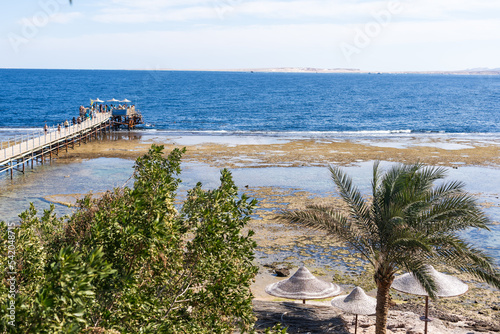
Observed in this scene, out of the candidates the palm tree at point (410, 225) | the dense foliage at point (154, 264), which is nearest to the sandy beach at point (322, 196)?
the palm tree at point (410, 225)

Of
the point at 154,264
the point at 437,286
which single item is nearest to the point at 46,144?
the point at 437,286

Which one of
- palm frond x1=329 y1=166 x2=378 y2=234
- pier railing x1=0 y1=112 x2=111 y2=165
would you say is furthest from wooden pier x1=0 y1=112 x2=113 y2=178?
palm frond x1=329 y1=166 x2=378 y2=234

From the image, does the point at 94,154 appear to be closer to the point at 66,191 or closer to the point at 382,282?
the point at 66,191

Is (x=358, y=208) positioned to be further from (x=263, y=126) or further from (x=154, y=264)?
(x=263, y=126)

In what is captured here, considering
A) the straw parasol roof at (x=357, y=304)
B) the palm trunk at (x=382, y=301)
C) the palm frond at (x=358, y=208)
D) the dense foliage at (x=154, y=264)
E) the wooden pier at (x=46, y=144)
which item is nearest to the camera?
the dense foliage at (x=154, y=264)

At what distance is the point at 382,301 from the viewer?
14336mm

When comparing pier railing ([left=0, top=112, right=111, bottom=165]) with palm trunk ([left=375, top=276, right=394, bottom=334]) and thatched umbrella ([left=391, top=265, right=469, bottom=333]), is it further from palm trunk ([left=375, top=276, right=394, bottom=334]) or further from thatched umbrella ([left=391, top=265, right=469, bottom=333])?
palm trunk ([left=375, top=276, right=394, bottom=334])

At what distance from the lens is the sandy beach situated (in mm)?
17177

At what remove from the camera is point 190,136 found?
204ft

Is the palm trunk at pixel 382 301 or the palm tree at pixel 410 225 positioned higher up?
the palm tree at pixel 410 225

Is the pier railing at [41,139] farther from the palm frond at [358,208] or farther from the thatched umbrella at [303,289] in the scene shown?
the palm frond at [358,208]

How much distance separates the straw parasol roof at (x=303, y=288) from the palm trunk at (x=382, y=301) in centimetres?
229

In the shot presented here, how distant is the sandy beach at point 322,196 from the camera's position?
17177mm

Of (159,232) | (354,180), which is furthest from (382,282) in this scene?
(354,180)
